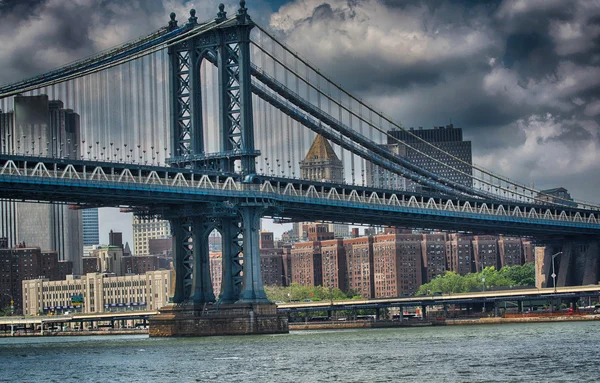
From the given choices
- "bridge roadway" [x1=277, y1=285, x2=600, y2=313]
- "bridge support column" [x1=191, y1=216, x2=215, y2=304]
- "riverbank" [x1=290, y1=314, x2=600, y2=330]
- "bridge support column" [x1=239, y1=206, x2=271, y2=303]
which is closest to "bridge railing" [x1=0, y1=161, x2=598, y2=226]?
"bridge support column" [x1=239, y1=206, x2=271, y2=303]

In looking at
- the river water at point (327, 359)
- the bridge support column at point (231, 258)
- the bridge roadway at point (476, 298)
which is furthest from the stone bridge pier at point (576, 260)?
the bridge support column at point (231, 258)

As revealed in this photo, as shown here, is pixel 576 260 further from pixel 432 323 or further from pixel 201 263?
pixel 201 263

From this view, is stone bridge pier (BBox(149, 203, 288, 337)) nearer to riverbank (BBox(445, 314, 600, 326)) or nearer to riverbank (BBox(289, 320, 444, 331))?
riverbank (BBox(445, 314, 600, 326))

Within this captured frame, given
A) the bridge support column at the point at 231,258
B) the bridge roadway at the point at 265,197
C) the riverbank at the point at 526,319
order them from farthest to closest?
the riverbank at the point at 526,319 < the bridge support column at the point at 231,258 < the bridge roadway at the point at 265,197

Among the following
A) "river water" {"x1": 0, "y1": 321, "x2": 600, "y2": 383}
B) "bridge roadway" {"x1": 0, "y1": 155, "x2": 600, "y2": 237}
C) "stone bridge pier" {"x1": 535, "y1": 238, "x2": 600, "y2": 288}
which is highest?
"bridge roadway" {"x1": 0, "y1": 155, "x2": 600, "y2": 237}

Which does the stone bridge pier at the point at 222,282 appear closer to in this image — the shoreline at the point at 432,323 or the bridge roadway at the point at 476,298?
the bridge roadway at the point at 476,298

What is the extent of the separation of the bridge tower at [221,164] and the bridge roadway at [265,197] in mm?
1619

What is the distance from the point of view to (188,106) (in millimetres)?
130375

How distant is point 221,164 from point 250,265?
9.58m

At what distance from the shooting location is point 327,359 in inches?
3666

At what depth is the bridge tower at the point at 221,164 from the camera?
124938mm

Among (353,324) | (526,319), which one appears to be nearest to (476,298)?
(526,319)

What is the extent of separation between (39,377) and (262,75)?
172ft

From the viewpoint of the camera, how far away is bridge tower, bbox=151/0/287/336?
12494cm
